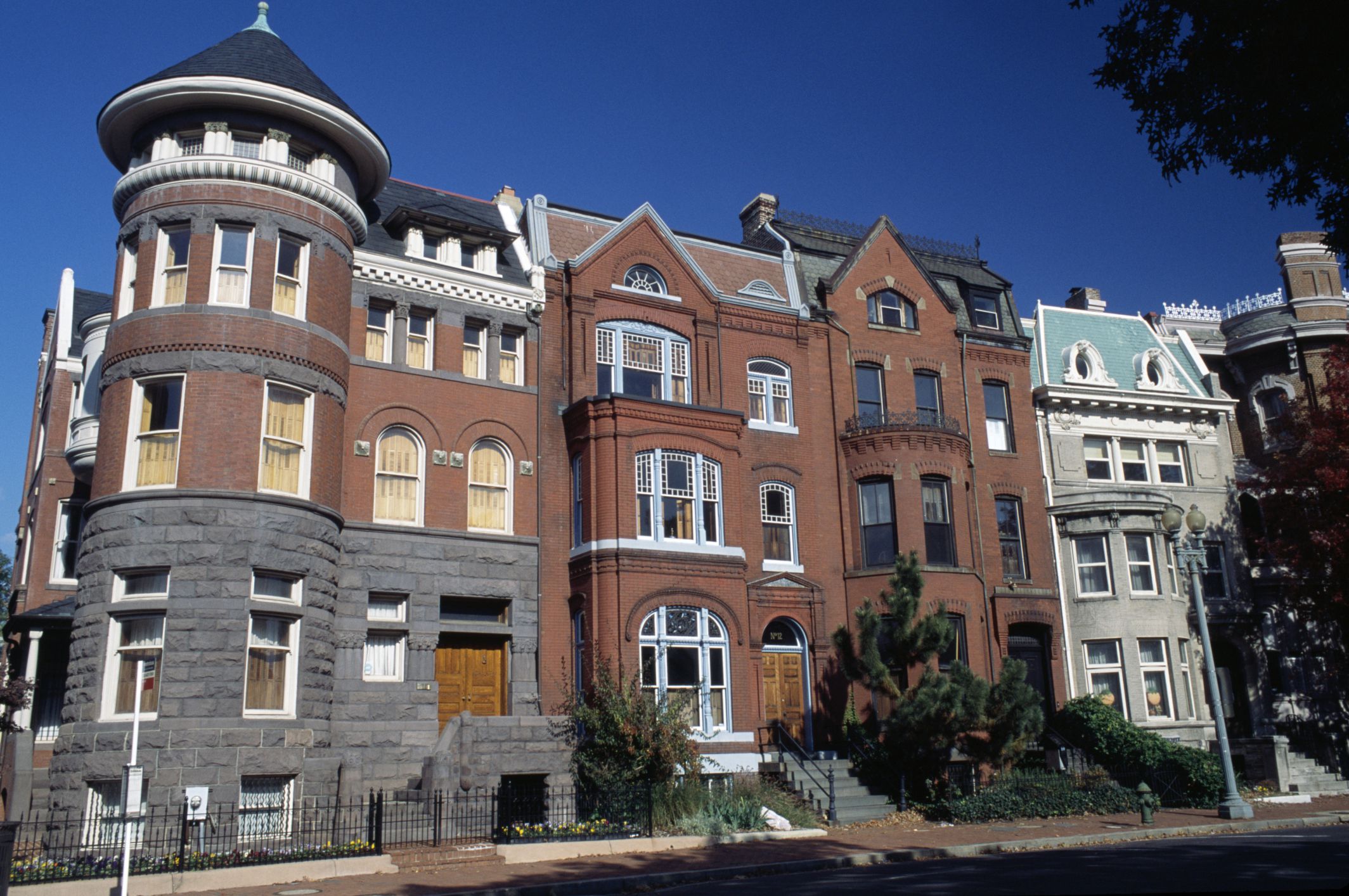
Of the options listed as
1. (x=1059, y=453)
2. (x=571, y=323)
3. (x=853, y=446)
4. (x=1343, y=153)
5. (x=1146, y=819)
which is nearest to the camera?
(x=1343, y=153)

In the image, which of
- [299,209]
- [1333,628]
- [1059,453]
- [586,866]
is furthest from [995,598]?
[299,209]

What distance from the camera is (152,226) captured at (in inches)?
884

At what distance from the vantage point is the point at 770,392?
29.9m

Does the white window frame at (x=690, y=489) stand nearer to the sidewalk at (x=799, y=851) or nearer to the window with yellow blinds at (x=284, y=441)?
Answer: the sidewalk at (x=799, y=851)

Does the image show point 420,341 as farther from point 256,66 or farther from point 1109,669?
A: point 1109,669

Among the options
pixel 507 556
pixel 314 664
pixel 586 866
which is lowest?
pixel 586 866

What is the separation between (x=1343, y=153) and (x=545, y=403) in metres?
18.8

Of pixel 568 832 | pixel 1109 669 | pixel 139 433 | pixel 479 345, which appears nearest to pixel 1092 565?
pixel 1109 669

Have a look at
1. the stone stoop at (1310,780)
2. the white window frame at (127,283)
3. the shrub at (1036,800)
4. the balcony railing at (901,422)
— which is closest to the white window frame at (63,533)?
the white window frame at (127,283)

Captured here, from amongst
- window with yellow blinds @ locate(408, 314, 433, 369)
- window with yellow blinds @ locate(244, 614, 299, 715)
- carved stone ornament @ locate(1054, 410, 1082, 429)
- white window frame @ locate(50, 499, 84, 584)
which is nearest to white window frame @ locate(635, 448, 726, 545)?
window with yellow blinds @ locate(408, 314, 433, 369)

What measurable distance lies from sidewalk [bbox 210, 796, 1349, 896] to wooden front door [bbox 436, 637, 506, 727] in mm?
6593

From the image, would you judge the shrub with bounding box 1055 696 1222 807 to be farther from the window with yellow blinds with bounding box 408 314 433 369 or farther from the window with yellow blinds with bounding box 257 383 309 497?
the window with yellow blinds with bounding box 257 383 309 497

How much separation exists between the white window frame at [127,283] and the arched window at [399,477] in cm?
569

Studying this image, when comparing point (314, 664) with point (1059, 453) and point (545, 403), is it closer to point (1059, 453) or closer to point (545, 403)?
point (545, 403)
